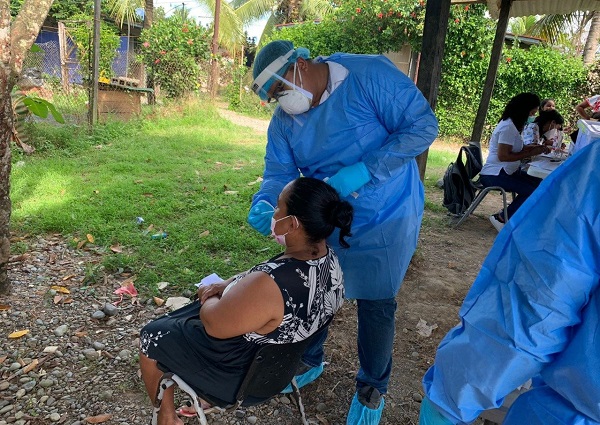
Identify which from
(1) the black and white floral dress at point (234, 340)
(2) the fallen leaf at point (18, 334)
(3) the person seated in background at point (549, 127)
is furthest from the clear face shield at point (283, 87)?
(3) the person seated in background at point (549, 127)

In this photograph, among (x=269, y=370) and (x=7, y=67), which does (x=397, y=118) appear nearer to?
(x=269, y=370)

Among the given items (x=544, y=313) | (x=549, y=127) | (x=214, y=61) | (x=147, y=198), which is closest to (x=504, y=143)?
(x=549, y=127)

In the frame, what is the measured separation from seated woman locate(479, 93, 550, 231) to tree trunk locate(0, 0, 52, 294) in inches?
167

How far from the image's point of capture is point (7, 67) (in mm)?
2596

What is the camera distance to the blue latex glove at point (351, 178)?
1941 millimetres

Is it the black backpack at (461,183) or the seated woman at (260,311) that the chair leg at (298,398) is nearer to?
the seated woman at (260,311)

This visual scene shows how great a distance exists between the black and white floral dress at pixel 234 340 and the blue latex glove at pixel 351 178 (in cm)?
37

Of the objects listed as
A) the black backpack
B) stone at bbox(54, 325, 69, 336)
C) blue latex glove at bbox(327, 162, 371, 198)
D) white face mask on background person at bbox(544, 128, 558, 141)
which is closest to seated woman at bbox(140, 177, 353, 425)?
blue latex glove at bbox(327, 162, 371, 198)

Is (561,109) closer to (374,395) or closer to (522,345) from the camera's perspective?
(374,395)

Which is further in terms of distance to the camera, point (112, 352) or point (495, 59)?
point (495, 59)

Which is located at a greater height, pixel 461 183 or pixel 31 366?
pixel 461 183

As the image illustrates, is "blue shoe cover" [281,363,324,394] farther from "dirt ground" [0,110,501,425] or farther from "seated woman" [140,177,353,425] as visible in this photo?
"seated woman" [140,177,353,425]

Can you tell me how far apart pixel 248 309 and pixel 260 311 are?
0.13 ft

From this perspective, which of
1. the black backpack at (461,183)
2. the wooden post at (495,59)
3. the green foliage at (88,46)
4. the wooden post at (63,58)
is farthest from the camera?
the wooden post at (63,58)
